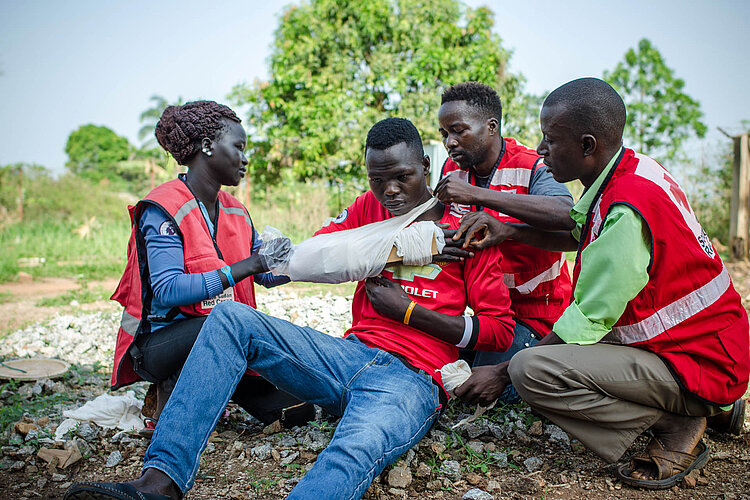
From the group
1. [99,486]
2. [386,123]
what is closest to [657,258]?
[386,123]

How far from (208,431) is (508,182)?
77.5 inches

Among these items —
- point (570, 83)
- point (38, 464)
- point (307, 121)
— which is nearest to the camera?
point (570, 83)

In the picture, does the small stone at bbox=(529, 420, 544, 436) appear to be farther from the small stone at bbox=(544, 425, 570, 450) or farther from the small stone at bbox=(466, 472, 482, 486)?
the small stone at bbox=(466, 472, 482, 486)

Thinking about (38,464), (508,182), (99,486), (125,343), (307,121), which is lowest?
(38,464)

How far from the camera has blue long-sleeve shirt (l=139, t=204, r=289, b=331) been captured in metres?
Result: 2.43

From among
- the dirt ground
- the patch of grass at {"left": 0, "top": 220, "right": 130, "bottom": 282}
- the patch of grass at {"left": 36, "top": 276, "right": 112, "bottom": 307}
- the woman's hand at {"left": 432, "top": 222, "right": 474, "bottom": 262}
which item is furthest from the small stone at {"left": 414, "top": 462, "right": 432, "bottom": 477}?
the patch of grass at {"left": 0, "top": 220, "right": 130, "bottom": 282}

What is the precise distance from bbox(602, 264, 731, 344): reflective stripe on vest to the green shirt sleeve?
160 mm

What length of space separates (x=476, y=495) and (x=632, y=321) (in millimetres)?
896

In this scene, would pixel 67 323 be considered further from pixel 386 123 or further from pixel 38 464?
pixel 386 123

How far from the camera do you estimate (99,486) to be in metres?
1.71

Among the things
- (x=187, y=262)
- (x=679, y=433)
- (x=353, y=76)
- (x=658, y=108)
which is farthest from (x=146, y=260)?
(x=658, y=108)

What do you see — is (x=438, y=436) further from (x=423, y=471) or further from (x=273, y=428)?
(x=273, y=428)

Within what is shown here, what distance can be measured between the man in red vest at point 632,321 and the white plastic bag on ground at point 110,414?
1975 millimetres

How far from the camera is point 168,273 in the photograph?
2461mm
